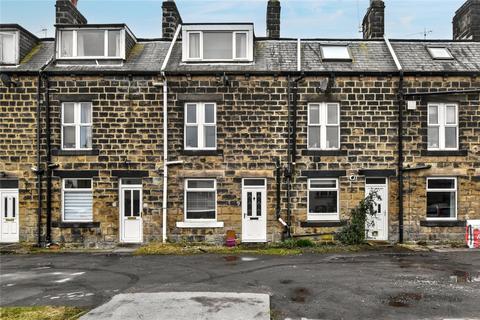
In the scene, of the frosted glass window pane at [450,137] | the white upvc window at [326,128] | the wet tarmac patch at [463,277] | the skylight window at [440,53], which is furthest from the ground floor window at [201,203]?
the skylight window at [440,53]

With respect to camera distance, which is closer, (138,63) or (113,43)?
(138,63)

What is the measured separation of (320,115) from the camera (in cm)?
1678

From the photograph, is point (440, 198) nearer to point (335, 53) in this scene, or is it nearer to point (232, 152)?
point (335, 53)

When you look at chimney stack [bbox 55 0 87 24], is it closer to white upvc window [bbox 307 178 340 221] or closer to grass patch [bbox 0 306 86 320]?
white upvc window [bbox 307 178 340 221]

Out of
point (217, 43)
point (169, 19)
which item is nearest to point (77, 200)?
point (217, 43)

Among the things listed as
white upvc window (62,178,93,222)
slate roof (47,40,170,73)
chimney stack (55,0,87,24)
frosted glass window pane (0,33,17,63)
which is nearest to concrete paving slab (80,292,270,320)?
white upvc window (62,178,93,222)

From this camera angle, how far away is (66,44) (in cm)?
1745

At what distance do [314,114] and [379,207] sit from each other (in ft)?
14.6

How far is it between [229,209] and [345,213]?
4.50 metres

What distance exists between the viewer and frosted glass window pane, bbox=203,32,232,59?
687 inches

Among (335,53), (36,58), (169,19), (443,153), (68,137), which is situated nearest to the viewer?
(443,153)

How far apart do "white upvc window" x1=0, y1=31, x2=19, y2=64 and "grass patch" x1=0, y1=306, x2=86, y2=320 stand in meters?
12.1

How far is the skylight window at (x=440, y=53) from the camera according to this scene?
17.6 meters

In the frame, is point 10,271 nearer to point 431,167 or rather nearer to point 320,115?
point 320,115
